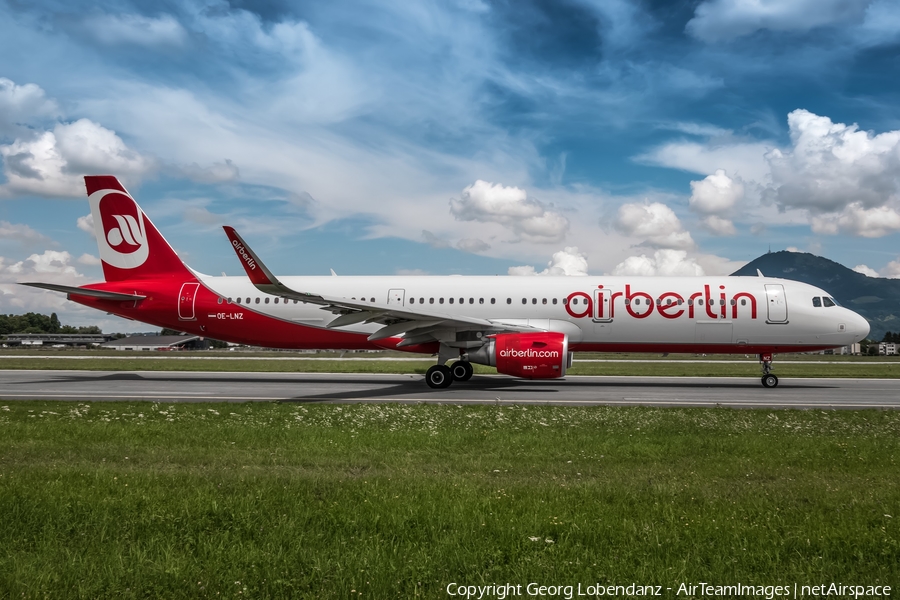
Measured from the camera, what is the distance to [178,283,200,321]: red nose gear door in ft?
80.8

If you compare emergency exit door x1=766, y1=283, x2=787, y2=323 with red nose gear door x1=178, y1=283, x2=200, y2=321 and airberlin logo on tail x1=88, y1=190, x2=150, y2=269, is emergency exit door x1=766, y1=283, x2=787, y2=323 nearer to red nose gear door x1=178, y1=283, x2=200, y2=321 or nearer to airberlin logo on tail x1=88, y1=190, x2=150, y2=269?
red nose gear door x1=178, y1=283, x2=200, y2=321

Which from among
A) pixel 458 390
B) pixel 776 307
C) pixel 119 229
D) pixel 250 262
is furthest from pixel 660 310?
pixel 119 229

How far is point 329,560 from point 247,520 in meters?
1.27

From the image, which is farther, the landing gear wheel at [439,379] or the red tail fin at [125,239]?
the red tail fin at [125,239]

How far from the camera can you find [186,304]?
24.7m

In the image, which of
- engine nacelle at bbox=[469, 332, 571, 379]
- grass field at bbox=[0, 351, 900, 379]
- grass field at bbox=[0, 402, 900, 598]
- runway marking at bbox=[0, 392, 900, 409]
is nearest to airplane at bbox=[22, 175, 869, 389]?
engine nacelle at bbox=[469, 332, 571, 379]

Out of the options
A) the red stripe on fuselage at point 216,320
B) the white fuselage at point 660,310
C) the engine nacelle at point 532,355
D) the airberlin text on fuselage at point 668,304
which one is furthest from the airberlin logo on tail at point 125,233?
the airberlin text on fuselage at point 668,304

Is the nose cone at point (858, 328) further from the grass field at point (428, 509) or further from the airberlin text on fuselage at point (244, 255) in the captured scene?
the airberlin text on fuselage at point (244, 255)

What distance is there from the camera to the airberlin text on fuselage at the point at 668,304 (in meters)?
21.7

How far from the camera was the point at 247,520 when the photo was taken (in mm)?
5715

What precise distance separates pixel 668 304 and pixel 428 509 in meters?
17.6

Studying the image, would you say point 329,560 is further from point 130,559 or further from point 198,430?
point 198,430

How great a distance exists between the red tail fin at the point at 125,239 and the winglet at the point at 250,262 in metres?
7.70

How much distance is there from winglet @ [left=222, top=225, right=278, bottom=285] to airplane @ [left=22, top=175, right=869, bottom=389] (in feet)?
0.14
